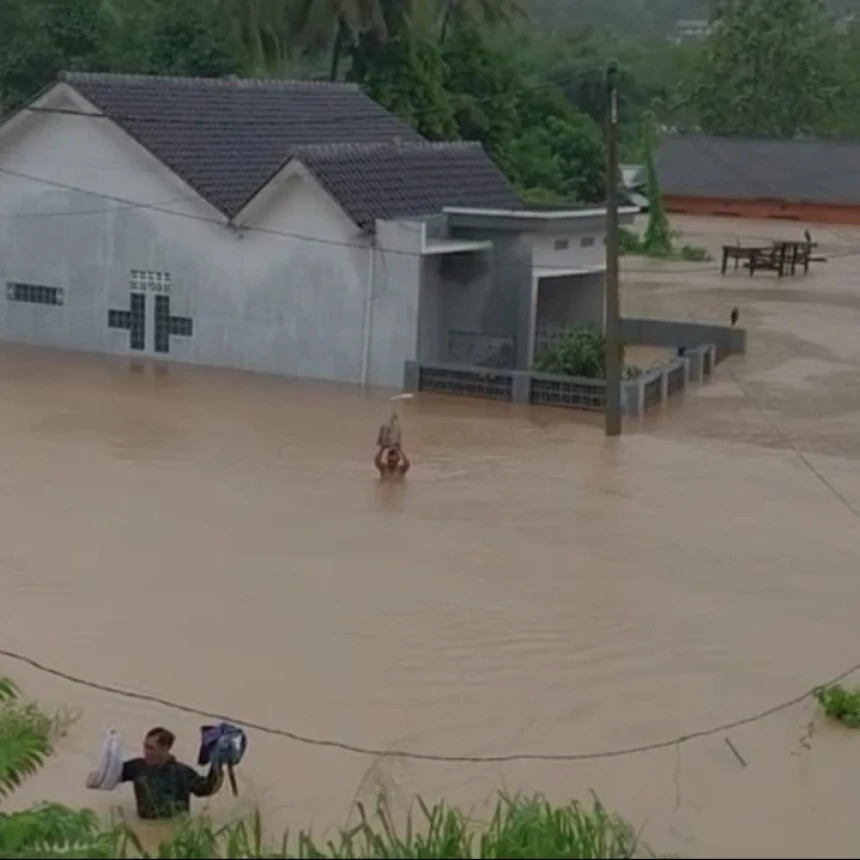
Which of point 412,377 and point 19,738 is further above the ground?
point 19,738

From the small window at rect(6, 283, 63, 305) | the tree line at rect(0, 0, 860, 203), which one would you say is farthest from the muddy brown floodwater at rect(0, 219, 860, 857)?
the tree line at rect(0, 0, 860, 203)

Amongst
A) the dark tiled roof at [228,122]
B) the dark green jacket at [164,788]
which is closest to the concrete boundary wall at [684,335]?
the dark tiled roof at [228,122]

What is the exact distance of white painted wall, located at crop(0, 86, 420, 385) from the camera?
30.7 meters

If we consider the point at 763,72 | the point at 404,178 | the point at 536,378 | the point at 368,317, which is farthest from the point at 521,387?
the point at 763,72

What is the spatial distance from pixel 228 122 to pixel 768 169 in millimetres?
37769

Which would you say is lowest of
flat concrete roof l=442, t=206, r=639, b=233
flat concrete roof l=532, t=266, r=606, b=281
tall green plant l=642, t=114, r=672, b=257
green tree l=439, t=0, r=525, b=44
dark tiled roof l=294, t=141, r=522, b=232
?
tall green plant l=642, t=114, r=672, b=257

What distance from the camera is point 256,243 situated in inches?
1240

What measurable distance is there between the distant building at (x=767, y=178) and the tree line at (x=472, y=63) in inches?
109

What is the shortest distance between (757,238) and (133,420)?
3803 cm

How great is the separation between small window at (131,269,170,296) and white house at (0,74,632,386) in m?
0.02

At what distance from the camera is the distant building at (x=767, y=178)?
224 feet

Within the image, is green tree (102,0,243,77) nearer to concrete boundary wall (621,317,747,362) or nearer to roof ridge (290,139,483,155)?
roof ridge (290,139,483,155)

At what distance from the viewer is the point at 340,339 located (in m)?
30.9

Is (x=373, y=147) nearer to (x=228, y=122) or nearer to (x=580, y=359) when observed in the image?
(x=228, y=122)
